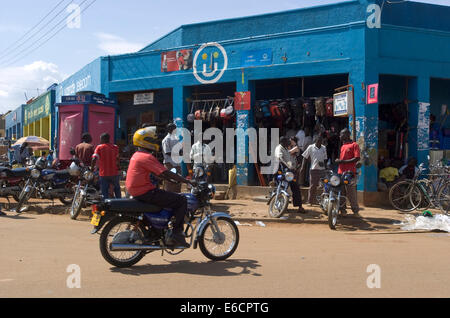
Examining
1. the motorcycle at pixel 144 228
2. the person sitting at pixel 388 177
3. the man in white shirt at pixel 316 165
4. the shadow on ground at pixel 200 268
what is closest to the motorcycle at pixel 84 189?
the motorcycle at pixel 144 228

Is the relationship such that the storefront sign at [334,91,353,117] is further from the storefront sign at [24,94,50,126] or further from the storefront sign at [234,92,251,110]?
the storefront sign at [24,94,50,126]

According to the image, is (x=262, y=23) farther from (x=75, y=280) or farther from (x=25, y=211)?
(x=75, y=280)

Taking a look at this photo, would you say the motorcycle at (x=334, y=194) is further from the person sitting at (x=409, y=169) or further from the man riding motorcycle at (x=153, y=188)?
the man riding motorcycle at (x=153, y=188)

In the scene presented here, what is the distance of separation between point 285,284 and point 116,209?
2245mm

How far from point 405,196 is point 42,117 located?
2466cm

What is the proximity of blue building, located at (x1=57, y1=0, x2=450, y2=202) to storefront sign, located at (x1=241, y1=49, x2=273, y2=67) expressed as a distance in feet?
0.10

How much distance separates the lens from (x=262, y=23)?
53.0 feet

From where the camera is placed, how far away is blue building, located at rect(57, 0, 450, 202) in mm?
12836

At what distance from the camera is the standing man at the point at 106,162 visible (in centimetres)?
993

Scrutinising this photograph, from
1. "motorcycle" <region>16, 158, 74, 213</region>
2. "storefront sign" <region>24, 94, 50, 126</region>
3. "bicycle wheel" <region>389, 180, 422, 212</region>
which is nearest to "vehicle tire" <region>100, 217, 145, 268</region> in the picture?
"motorcycle" <region>16, 158, 74, 213</region>

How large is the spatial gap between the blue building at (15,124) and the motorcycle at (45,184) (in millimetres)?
29445

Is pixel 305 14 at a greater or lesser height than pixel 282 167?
greater
